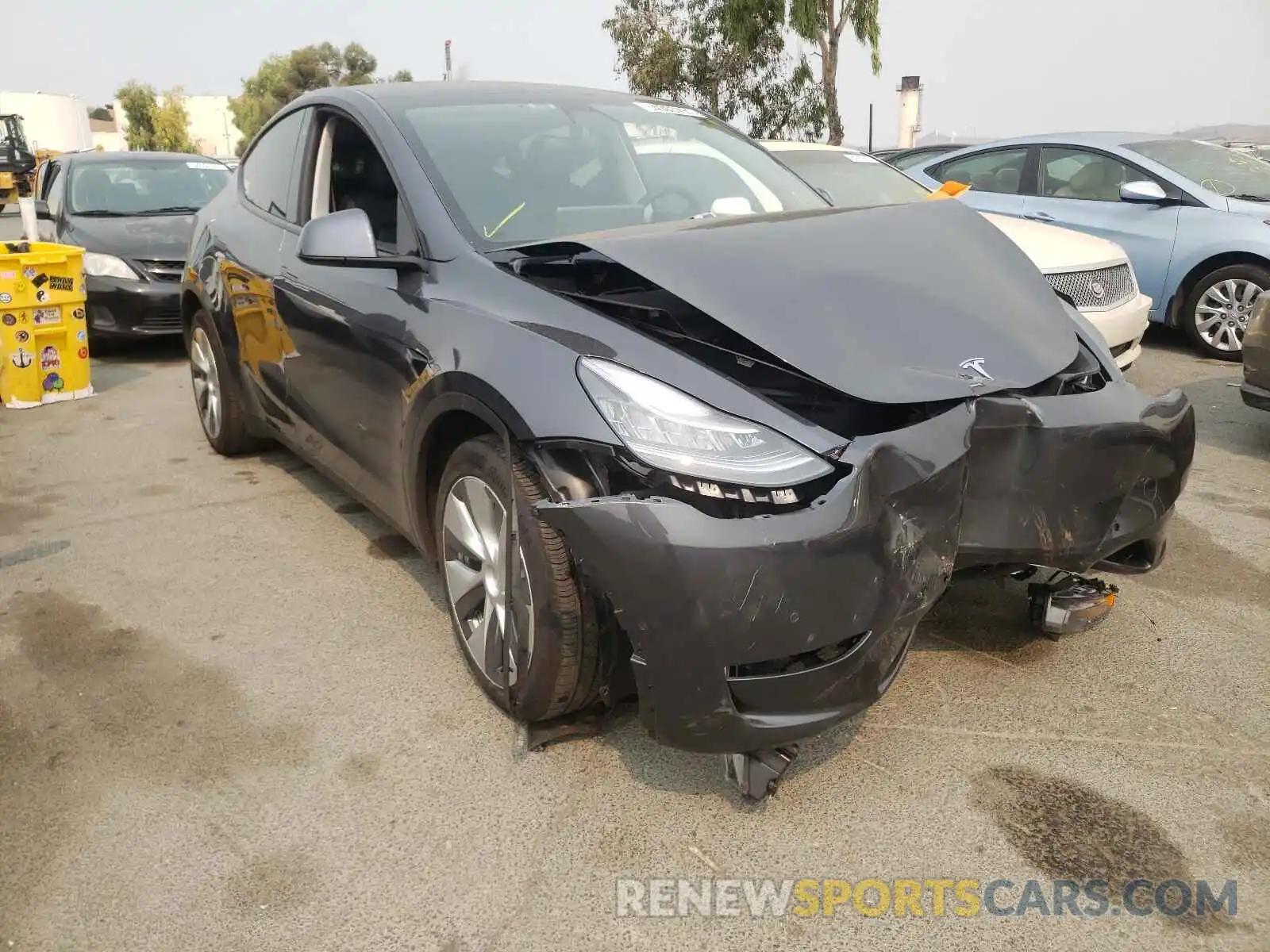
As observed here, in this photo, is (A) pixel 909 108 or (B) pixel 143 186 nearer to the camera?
(B) pixel 143 186

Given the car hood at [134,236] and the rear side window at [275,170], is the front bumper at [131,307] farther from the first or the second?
the rear side window at [275,170]

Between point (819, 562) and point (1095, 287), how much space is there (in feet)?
15.3

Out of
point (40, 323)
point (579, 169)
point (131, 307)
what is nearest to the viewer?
point (579, 169)

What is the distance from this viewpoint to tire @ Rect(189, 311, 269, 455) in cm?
488

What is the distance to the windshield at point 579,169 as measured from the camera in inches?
125

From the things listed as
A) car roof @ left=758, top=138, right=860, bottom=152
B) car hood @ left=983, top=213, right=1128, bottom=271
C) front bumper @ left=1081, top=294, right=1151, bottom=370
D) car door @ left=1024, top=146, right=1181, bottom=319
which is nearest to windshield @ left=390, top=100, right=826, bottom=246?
car hood @ left=983, top=213, right=1128, bottom=271

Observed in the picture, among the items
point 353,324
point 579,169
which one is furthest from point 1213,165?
point 353,324

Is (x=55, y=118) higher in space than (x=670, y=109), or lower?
higher

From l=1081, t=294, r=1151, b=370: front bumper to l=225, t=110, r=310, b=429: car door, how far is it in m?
4.16

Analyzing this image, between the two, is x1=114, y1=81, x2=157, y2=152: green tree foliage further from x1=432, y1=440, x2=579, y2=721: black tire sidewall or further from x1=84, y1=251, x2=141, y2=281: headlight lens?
x1=432, y1=440, x2=579, y2=721: black tire sidewall

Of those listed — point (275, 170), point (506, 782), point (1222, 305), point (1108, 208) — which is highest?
point (275, 170)

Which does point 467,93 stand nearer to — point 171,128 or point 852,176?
point 852,176

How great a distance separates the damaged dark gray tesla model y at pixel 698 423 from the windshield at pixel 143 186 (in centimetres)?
643

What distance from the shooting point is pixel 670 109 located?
415cm
